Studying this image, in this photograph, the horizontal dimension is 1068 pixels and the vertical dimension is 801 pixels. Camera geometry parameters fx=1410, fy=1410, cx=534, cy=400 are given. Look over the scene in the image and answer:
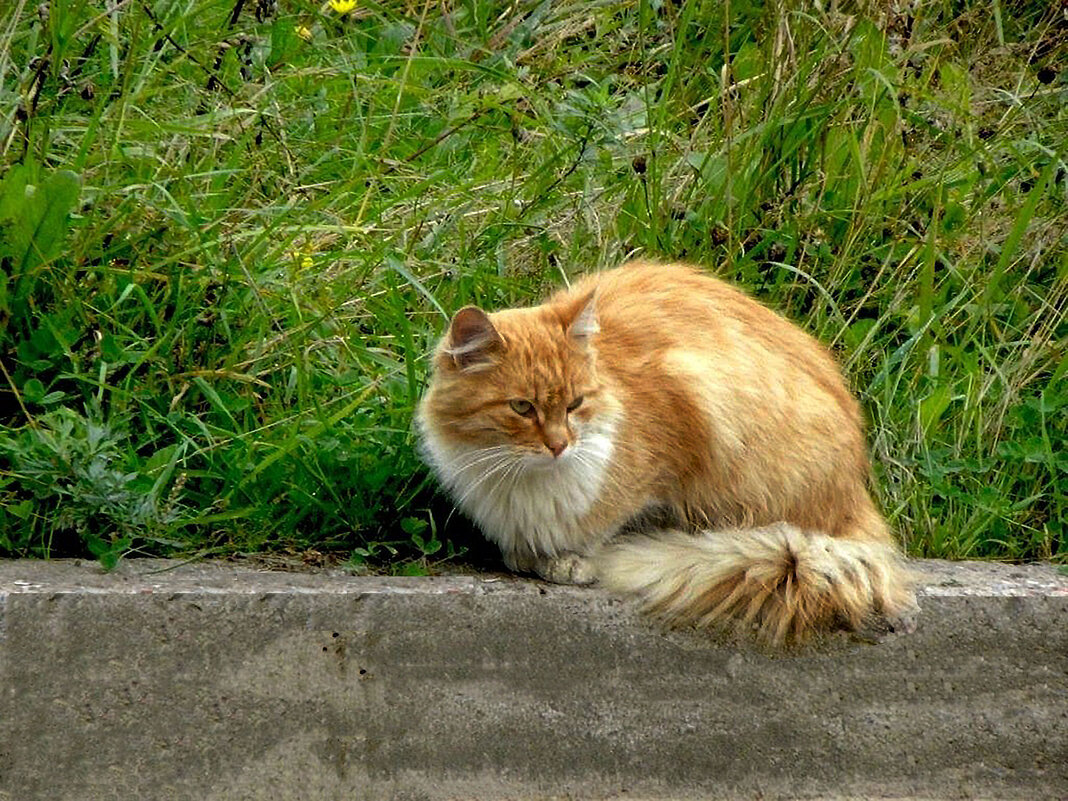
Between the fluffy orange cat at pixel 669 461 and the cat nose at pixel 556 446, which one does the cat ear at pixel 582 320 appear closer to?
the fluffy orange cat at pixel 669 461

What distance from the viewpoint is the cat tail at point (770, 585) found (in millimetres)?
3174

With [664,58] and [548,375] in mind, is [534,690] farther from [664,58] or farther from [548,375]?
[664,58]

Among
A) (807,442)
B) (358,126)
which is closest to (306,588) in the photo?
(807,442)

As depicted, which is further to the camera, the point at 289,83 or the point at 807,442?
the point at 289,83

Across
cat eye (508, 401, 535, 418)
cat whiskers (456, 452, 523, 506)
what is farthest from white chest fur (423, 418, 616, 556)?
cat eye (508, 401, 535, 418)

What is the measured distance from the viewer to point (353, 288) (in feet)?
13.6

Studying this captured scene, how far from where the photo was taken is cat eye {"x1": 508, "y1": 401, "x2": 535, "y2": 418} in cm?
328

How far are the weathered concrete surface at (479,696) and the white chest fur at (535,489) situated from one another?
0.44 feet

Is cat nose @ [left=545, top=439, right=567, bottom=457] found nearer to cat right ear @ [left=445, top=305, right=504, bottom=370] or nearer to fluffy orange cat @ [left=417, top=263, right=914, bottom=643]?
fluffy orange cat @ [left=417, top=263, right=914, bottom=643]

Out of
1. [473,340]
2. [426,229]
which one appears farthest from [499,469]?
[426,229]

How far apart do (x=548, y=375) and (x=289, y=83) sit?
2163 mm

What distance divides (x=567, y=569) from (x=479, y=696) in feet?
1.23

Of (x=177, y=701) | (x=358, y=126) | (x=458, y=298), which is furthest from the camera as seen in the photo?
(x=358, y=126)

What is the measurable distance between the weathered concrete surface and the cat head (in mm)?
338
